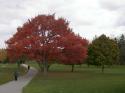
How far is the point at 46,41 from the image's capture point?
201 feet

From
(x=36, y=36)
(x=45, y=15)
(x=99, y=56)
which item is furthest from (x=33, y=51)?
(x=99, y=56)

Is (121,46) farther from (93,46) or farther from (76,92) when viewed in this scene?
(76,92)

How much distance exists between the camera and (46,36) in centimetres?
6109

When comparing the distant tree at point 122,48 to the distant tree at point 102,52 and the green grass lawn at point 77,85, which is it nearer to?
the distant tree at point 102,52

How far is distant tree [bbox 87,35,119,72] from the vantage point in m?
75.2

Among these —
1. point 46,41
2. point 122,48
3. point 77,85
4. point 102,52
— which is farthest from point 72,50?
point 122,48

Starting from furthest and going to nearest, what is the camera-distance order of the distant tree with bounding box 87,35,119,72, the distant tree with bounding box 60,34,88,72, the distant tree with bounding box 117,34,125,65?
the distant tree with bounding box 117,34,125,65
the distant tree with bounding box 87,35,119,72
the distant tree with bounding box 60,34,88,72

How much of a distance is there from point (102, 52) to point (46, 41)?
18341 millimetres

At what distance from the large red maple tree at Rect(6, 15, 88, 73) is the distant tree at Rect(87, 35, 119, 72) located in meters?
11.8

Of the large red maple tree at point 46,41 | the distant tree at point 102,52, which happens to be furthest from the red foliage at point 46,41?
the distant tree at point 102,52

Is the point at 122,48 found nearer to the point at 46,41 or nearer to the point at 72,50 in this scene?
the point at 72,50

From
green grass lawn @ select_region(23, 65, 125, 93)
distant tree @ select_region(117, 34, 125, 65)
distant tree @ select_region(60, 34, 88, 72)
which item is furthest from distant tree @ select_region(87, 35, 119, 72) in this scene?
distant tree @ select_region(117, 34, 125, 65)

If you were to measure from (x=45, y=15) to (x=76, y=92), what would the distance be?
37.5 meters

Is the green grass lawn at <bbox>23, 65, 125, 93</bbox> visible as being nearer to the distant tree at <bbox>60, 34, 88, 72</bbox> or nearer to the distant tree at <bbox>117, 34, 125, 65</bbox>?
the distant tree at <bbox>60, 34, 88, 72</bbox>
